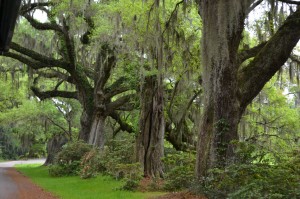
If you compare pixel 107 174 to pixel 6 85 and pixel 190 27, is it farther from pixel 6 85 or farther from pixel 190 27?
pixel 6 85

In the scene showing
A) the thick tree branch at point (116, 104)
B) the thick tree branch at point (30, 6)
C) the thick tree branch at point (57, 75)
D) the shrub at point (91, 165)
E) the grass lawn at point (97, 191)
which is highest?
the thick tree branch at point (30, 6)

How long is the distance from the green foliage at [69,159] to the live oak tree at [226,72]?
11.7 metres

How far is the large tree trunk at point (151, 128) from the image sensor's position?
16.0 metres

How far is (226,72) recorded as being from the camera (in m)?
9.60

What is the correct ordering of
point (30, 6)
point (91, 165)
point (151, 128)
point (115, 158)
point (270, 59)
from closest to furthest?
point (270, 59) < point (151, 128) < point (115, 158) < point (91, 165) < point (30, 6)

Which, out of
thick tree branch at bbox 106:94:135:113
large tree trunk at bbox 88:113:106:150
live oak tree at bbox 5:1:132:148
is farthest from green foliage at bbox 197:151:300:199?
thick tree branch at bbox 106:94:135:113

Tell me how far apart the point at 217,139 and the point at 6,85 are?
24.9 meters

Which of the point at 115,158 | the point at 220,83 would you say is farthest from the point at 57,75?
the point at 220,83

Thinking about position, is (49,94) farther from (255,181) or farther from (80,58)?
(255,181)

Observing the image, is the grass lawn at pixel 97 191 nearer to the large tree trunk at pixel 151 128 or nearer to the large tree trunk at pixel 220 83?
the large tree trunk at pixel 151 128

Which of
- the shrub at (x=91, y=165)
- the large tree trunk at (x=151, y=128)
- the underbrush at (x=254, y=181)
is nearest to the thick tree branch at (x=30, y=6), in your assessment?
the large tree trunk at (x=151, y=128)

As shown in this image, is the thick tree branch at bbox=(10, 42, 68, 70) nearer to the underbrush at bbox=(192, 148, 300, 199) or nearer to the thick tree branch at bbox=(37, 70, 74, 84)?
the thick tree branch at bbox=(37, 70, 74, 84)

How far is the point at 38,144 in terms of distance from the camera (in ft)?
157

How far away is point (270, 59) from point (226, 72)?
1.12 meters
